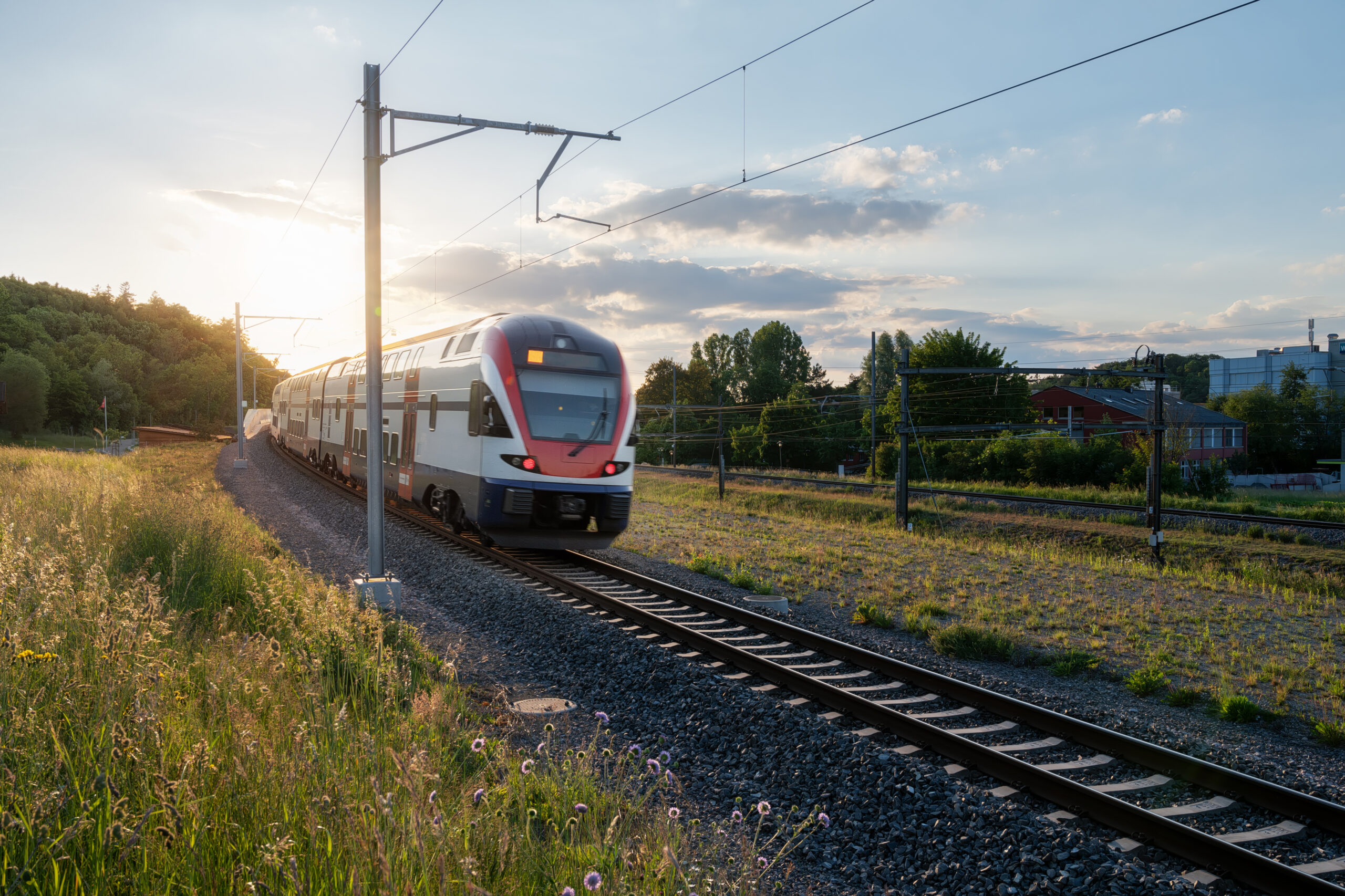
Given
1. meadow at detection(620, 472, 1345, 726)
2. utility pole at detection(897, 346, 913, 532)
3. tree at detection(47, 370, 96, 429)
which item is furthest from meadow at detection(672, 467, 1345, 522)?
tree at detection(47, 370, 96, 429)

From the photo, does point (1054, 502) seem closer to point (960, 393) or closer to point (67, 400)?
point (960, 393)

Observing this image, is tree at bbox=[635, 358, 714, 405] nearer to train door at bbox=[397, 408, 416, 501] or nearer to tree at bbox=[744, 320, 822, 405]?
tree at bbox=[744, 320, 822, 405]

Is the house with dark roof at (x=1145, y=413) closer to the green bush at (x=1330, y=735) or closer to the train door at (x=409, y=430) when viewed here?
the train door at (x=409, y=430)

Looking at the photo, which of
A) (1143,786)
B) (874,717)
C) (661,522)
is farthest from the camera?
(661,522)

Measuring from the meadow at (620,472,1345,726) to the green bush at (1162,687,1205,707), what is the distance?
4 cm

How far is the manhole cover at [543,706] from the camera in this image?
623 cm

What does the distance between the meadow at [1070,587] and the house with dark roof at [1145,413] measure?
106 ft

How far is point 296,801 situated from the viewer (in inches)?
121

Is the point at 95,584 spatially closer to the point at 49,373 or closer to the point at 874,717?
the point at 874,717

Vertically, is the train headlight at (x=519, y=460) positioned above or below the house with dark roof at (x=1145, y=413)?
below

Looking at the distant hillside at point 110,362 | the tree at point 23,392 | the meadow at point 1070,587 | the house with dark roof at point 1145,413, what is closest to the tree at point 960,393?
the house with dark roof at point 1145,413

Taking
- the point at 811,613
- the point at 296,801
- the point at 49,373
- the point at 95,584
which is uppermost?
the point at 49,373

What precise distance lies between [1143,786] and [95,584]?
6807mm

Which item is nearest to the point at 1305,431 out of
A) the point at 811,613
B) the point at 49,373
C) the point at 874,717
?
the point at 811,613
